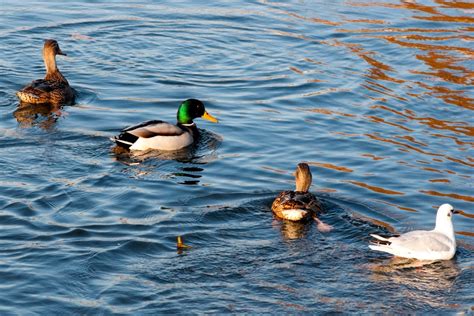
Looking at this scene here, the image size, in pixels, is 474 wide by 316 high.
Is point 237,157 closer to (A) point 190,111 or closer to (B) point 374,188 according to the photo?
(A) point 190,111

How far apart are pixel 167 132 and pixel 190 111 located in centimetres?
96

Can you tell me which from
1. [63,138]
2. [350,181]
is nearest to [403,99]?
[350,181]

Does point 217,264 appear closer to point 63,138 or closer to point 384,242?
point 384,242

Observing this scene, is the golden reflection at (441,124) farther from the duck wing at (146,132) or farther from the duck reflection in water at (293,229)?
the duck reflection in water at (293,229)

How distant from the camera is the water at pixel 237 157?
36.9 ft

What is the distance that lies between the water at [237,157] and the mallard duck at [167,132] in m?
0.24

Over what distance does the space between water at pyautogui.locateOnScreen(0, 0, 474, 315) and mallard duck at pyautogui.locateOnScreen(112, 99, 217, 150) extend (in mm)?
243

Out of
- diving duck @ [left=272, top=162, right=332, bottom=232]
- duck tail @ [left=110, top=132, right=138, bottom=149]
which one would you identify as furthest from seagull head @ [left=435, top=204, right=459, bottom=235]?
duck tail @ [left=110, top=132, right=138, bottom=149]

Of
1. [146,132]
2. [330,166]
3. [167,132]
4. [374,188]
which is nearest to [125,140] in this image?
[146,132]

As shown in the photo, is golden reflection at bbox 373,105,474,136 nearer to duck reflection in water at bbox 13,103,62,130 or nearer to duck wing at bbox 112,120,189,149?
duck wing at bbox 112,120,189,149

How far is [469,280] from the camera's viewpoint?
11797 millimetres

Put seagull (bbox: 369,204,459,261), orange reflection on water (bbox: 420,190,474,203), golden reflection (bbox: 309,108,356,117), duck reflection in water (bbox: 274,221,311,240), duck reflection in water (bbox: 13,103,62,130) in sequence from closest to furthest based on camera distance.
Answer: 1. seagull (bbox: 369,204,459,261)
2. duck reflection in water (bbox: 274,221,311,240)
3. orange reflection on water (bbox: 420,190,474,203)
4. duck reflection in water (bbox: 13,103,62,130)
5. golden reflection (bbox: 309,108,356,117)

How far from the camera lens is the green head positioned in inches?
676

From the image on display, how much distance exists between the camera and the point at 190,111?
17219 millimetres
